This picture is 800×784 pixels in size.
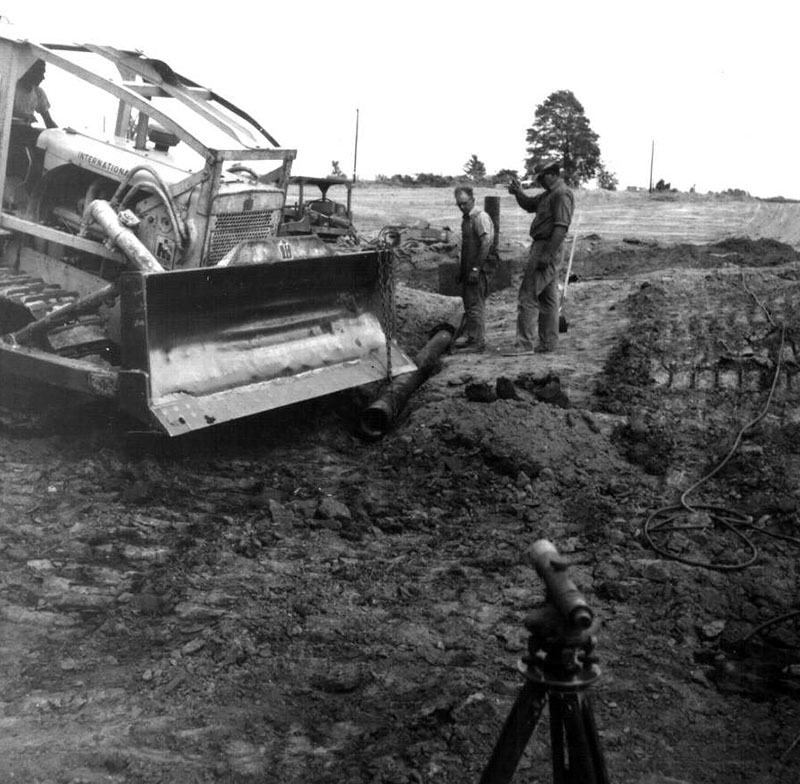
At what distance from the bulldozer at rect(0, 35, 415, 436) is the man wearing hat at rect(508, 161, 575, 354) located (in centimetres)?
176

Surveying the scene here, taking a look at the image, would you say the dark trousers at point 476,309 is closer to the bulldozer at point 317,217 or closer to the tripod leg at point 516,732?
the bulldozer at point 317,217

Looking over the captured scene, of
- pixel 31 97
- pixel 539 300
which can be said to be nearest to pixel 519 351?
pixel 539 300

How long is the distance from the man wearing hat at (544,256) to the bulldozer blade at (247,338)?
1.98 m

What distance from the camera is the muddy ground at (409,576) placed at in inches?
169

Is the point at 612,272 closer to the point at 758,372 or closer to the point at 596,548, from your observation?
the point at 758,372

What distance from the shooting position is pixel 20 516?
6453mm

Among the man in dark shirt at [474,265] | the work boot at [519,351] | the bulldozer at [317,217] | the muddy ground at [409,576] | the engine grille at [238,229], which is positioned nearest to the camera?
the muddy ground at [409,576]

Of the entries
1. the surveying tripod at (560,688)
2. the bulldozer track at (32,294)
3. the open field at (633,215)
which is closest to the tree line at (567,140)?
the open field at (633,215)

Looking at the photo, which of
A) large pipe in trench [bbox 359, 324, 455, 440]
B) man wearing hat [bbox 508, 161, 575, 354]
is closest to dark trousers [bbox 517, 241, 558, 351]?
man wearing hat [bbox 508, 161, 575, 354]

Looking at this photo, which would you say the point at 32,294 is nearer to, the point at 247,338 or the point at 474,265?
the point at 247,338

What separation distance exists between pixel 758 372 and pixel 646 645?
5158mm

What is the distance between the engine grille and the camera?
8.02 m

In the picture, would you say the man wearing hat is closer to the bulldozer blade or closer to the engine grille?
the bulldozer blade

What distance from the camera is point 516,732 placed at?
291 centimetres
